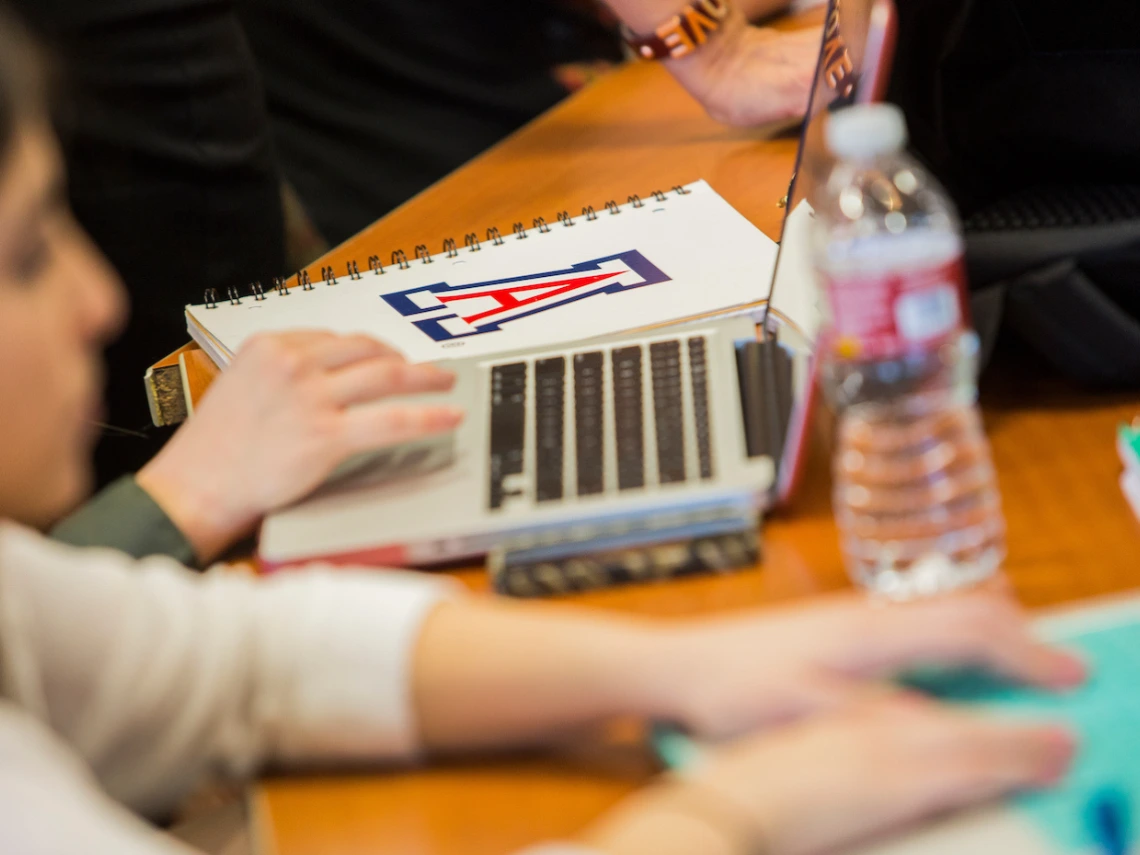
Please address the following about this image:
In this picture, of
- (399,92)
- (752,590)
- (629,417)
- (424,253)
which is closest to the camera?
(752,590)

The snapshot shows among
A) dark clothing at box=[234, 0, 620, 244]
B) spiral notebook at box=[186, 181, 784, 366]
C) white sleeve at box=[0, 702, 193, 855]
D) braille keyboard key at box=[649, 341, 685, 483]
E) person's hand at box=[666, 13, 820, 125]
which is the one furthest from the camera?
dark clothing at box=[234, 0, 620, 244]

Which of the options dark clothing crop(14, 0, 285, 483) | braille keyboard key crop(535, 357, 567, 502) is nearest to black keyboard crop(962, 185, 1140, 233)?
braille keyboard key crop(535, 357, 567, 502)

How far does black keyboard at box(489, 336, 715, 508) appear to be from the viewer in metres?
0.83

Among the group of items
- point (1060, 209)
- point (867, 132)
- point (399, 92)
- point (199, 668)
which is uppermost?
point (867, 132)

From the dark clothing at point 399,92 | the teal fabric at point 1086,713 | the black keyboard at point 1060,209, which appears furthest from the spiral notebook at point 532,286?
the dark clothing at point 399,92

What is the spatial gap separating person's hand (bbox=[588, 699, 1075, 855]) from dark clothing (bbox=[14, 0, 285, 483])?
3.17ft

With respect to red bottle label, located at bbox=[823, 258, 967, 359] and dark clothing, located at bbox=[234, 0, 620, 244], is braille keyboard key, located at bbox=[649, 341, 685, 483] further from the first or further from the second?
dark clothing, located at bbox=[234, 0, 620, 244]

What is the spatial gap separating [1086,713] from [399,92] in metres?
1.52

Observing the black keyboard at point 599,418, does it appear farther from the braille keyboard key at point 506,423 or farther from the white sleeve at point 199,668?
the white sleeve at point 199,668

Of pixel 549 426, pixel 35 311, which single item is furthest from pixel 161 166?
pixel 35 311

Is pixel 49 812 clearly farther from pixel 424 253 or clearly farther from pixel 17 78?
pixel 424 253

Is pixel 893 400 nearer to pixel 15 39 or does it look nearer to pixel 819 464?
pixel 819 464

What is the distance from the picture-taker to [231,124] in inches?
56.8

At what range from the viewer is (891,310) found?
2.29 feet
